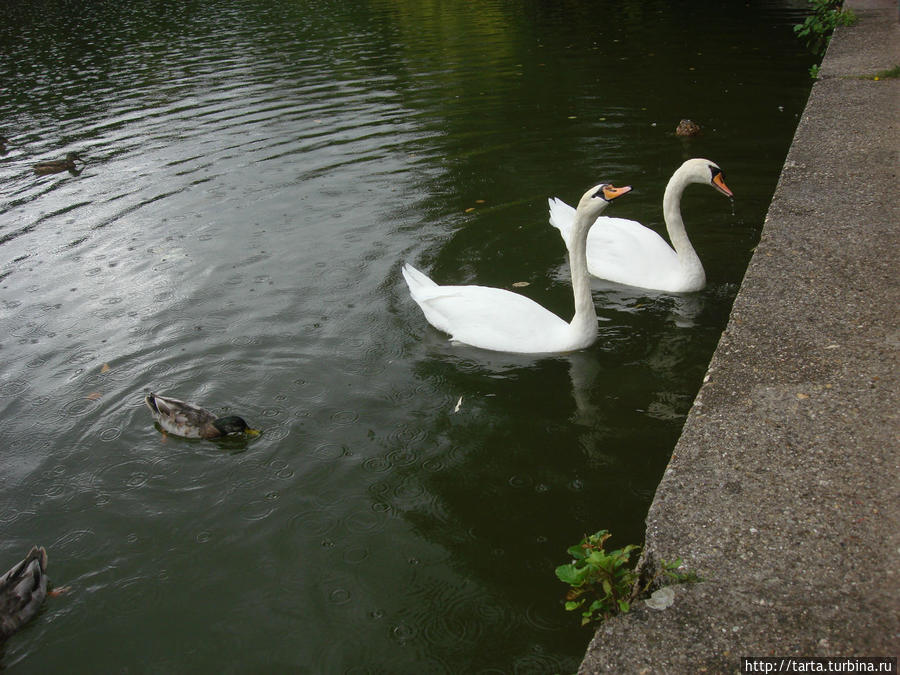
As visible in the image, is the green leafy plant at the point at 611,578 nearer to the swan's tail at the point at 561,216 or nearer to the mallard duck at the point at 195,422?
the mallard duck at the point at 195,422

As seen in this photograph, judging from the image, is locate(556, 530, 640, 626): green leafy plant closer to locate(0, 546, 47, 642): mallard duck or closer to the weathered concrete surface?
the weathered concrete surface

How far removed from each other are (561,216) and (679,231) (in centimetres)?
132

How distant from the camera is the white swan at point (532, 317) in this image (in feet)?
18.9

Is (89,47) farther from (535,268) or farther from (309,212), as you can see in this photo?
(535,268)

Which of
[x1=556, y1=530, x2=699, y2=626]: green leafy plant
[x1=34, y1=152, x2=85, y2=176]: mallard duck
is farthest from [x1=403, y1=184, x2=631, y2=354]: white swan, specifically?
[x1=34, y1=152, x2=85, y2=176]: mallard duck

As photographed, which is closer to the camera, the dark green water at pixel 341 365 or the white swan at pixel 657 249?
the dark green water at pixel 341 365

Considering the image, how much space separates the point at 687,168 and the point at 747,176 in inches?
107

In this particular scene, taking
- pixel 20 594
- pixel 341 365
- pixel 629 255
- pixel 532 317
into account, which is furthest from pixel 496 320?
pixel 20 594

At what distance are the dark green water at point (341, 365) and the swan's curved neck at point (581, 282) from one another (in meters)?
0.24

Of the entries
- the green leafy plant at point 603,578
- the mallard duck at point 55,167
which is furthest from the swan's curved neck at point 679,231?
the mallard duck at point 55,167

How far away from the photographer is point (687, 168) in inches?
258

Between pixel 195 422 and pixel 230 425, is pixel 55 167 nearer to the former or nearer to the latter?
pixel 195 422

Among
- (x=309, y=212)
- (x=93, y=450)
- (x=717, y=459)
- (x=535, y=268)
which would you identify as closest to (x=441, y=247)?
(x=535, y=268)

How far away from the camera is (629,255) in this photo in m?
6.78
